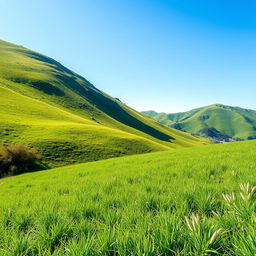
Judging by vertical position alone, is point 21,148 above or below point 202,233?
below

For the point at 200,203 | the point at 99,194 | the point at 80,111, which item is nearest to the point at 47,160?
the point at 99,194

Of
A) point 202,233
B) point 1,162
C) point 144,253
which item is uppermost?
point 202,233

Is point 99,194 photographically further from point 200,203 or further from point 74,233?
point 200,203

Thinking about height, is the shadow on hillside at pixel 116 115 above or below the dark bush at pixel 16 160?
above

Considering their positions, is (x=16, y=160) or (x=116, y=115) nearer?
(x=16, y=160)

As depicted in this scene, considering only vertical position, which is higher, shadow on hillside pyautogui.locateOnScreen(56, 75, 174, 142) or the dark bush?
shadow on hillside pyautogui.locateOnScreen(56, 75, 174, 142)

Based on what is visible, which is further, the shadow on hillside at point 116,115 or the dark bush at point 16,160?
the shadow on hillside at point 116,115

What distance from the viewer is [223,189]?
11.8 ft

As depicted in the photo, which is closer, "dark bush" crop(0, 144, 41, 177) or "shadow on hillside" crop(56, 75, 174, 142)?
"dark bush" crop(0, 144, 41, 177)

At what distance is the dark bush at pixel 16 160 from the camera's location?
28.1 m

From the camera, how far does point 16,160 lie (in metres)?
29.5

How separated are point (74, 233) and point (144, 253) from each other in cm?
129

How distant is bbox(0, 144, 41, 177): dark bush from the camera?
92.3 ft

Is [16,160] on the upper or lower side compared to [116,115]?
lower
